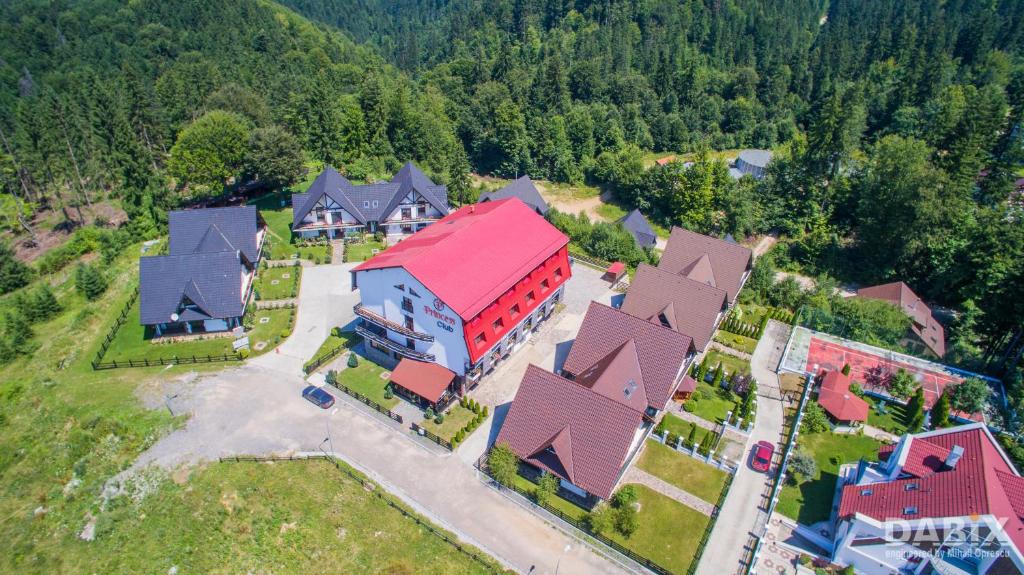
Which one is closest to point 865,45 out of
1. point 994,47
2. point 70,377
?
point 994,47

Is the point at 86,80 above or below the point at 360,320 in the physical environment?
above

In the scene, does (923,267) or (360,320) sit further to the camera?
(923,267)

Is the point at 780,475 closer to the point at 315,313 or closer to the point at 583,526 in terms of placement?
the point at 583,526

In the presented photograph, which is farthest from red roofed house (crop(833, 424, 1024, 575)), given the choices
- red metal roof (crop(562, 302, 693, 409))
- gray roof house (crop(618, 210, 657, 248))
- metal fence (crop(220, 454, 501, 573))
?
gray roof house (crop(618, 210, 657, 248))

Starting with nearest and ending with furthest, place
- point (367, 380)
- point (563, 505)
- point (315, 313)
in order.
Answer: point (563, 505) → point (367, 380) → point (315, 313)

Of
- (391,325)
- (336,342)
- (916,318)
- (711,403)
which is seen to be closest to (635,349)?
(711,403)

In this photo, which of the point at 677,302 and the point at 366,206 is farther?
the point at 366,206

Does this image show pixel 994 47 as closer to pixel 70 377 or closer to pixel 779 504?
pixel 779 504
